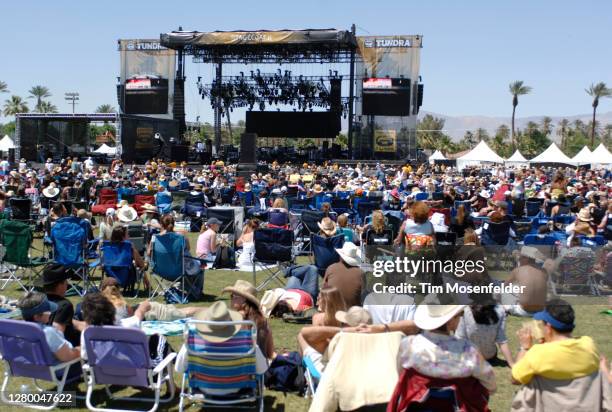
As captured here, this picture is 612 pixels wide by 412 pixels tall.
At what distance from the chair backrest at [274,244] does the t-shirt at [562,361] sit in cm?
513

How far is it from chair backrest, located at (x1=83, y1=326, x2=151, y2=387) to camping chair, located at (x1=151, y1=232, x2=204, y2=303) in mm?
3499

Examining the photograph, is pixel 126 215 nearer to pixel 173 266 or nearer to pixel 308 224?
pixel 308 224

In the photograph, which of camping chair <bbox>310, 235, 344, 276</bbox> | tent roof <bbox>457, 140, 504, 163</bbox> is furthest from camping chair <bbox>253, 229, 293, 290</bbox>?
tent roof <bbox>457, 140, 504, 163</bbox>

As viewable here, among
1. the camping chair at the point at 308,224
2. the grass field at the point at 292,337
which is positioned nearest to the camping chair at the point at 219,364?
the grass field at the point at 292,337

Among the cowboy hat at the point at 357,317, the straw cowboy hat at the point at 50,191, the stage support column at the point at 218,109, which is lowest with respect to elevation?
the straw cowboy hat at the point at 50,191

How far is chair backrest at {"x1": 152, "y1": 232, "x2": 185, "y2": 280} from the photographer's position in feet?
27.3

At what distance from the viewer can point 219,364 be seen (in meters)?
4.70

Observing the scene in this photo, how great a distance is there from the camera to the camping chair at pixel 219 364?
4660 millimetres

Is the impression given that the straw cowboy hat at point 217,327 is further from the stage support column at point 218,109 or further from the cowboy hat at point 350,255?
the stage support column at point 218,109

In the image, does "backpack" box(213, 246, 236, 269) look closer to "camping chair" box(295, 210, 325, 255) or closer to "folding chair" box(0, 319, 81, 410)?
"camping chair" box(295, 210, 325, 255)

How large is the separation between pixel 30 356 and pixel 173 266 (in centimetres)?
357

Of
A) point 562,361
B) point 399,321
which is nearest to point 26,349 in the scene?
point 399,321

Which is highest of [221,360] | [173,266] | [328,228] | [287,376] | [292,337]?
[328,228]

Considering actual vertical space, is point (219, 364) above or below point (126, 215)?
below
